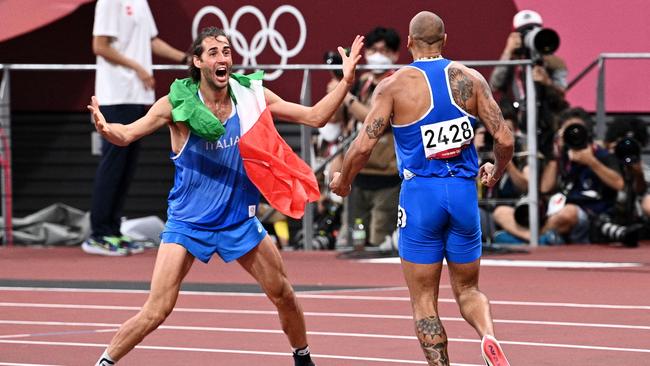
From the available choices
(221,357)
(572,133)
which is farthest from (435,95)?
(572,133)

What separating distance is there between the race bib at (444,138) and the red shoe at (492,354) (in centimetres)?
102

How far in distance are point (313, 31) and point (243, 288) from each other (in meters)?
6.09

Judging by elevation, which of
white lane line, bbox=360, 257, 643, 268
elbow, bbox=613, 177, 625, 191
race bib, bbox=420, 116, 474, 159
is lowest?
→ white lane line, bbox=360, 257, 643, 268

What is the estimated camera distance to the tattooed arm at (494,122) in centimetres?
827

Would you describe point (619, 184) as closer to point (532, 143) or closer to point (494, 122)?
point (532, 143)

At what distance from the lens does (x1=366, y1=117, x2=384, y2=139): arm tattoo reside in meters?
8.21

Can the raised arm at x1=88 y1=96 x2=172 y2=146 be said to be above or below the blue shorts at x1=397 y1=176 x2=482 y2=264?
above

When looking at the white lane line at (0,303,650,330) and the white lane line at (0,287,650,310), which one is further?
the white lane line at (0,287,650,310)

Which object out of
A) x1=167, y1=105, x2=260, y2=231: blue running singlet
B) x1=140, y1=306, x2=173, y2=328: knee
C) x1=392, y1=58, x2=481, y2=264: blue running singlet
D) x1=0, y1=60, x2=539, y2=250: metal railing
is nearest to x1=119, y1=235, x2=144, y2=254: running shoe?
x1=0, y1=60, x2=539, y2=250: metal railing

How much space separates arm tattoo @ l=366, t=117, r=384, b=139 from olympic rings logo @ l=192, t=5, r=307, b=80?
1052 cm

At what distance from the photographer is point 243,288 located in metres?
13.5

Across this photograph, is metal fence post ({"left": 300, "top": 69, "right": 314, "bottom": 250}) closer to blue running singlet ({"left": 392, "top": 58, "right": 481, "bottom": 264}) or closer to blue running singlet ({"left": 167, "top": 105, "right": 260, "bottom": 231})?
blue running singlet ({"left": 167, "top": 105, "right": 260, "bottom": 231})

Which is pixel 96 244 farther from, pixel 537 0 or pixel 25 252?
pixel 537 0

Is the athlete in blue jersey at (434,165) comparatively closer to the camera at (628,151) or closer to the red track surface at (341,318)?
the red track surface at (341,318)
